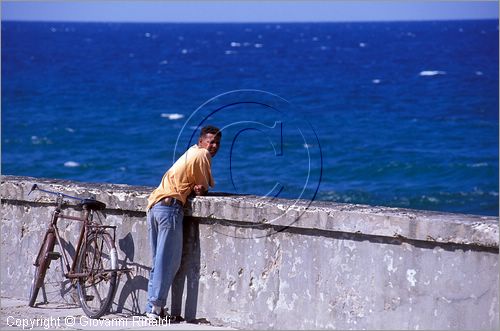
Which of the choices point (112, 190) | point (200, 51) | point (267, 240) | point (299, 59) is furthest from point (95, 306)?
point (200, 51)

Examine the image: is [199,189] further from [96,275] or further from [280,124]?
[280,124]

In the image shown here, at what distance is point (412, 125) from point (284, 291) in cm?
3882

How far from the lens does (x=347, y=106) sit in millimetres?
52000

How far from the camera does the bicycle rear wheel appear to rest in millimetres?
8023

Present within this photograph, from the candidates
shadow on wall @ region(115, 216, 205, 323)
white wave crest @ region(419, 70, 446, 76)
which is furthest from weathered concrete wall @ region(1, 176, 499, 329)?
white wave crest @ region(419, 70, 446, 76)

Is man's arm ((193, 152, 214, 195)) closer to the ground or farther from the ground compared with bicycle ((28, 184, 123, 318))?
farther from the ground

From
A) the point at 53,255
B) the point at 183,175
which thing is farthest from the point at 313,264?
the point at 53,255

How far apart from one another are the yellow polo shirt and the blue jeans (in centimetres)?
9

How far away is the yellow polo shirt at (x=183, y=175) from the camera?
24.3 ft

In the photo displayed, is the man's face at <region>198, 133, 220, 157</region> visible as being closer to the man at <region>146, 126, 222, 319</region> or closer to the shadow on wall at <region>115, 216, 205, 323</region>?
the man at <region>146, 126, 222, 319</region>

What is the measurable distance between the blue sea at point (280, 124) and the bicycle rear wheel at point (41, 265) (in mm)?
1323

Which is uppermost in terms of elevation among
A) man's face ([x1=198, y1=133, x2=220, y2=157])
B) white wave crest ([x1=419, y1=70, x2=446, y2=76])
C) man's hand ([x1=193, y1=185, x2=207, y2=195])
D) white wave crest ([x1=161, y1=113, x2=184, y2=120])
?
white wave crest ([x1=419, y1=70, x2=446, y2=76])

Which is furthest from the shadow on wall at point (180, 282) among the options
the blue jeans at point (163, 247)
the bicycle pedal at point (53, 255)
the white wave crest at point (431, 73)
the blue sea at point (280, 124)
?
the white wave crest at point (431, 73)

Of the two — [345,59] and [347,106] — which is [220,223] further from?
[345,59]
